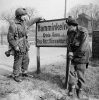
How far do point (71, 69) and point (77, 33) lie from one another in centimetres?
87

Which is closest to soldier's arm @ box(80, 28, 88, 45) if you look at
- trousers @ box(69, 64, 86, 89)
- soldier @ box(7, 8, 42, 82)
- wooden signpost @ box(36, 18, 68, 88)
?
trousers @ box(69, 64, 86, 89)

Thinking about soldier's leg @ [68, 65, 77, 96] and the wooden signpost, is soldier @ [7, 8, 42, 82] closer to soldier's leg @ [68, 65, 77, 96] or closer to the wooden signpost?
the wooden signpost

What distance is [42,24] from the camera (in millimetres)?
5457

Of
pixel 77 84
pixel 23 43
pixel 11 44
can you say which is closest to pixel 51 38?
pixel 23 43

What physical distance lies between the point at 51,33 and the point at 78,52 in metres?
1.31

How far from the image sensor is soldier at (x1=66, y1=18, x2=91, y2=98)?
4.12 meters

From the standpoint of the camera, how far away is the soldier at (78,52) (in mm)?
4121

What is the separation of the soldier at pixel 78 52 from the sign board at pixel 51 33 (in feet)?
1.81

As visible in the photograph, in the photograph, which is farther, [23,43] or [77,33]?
[23,43]

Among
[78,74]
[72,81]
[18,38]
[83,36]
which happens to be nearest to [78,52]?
[83,36]

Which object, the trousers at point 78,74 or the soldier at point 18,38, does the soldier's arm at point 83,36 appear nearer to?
the trousers at point 78,74

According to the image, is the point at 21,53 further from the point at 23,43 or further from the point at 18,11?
the point at 18,11

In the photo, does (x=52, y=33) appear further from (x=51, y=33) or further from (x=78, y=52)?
(x=78, y=52)

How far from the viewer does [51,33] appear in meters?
5.21
